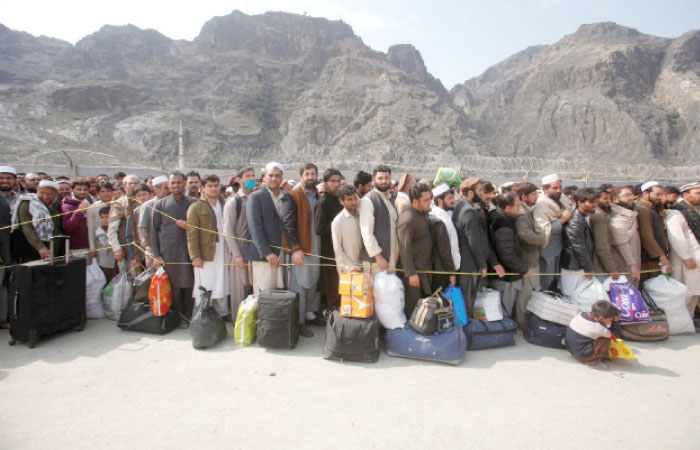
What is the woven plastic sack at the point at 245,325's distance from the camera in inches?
159

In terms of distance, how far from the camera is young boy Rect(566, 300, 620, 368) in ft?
11.8

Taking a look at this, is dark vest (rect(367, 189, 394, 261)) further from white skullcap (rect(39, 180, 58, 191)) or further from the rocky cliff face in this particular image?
the rocky cliff face

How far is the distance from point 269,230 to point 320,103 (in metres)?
69.4

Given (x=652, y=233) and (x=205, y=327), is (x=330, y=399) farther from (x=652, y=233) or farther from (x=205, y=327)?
(x=652, y=233)

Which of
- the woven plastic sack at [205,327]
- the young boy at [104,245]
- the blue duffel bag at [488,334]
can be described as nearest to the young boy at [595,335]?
the blue duffel bag at [488,334]

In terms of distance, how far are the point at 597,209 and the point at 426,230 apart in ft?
7.83

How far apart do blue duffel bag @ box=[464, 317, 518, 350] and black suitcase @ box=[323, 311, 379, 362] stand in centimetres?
108

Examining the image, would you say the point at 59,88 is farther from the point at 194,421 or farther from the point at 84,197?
the point at 194,421

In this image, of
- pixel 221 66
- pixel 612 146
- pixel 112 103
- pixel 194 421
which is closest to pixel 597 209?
pixel 194 421

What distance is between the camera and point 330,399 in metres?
3.09

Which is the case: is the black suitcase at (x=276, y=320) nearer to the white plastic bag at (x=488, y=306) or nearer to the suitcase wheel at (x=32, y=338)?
the white plastic bag at (x=488, y=306)

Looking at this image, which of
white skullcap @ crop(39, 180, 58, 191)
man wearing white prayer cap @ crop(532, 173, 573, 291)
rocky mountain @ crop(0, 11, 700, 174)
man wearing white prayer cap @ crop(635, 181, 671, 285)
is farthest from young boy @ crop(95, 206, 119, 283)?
rocky mountain @ crop(0, 11, 700, 174)

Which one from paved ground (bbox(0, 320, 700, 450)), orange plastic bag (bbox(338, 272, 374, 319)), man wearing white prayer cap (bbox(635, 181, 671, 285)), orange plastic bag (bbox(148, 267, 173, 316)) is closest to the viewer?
paved ground (bbox(0, 320, 700, 450))

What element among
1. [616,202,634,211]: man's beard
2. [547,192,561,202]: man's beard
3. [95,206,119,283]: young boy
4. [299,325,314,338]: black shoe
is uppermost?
[547,192,561,202]: man's beard
